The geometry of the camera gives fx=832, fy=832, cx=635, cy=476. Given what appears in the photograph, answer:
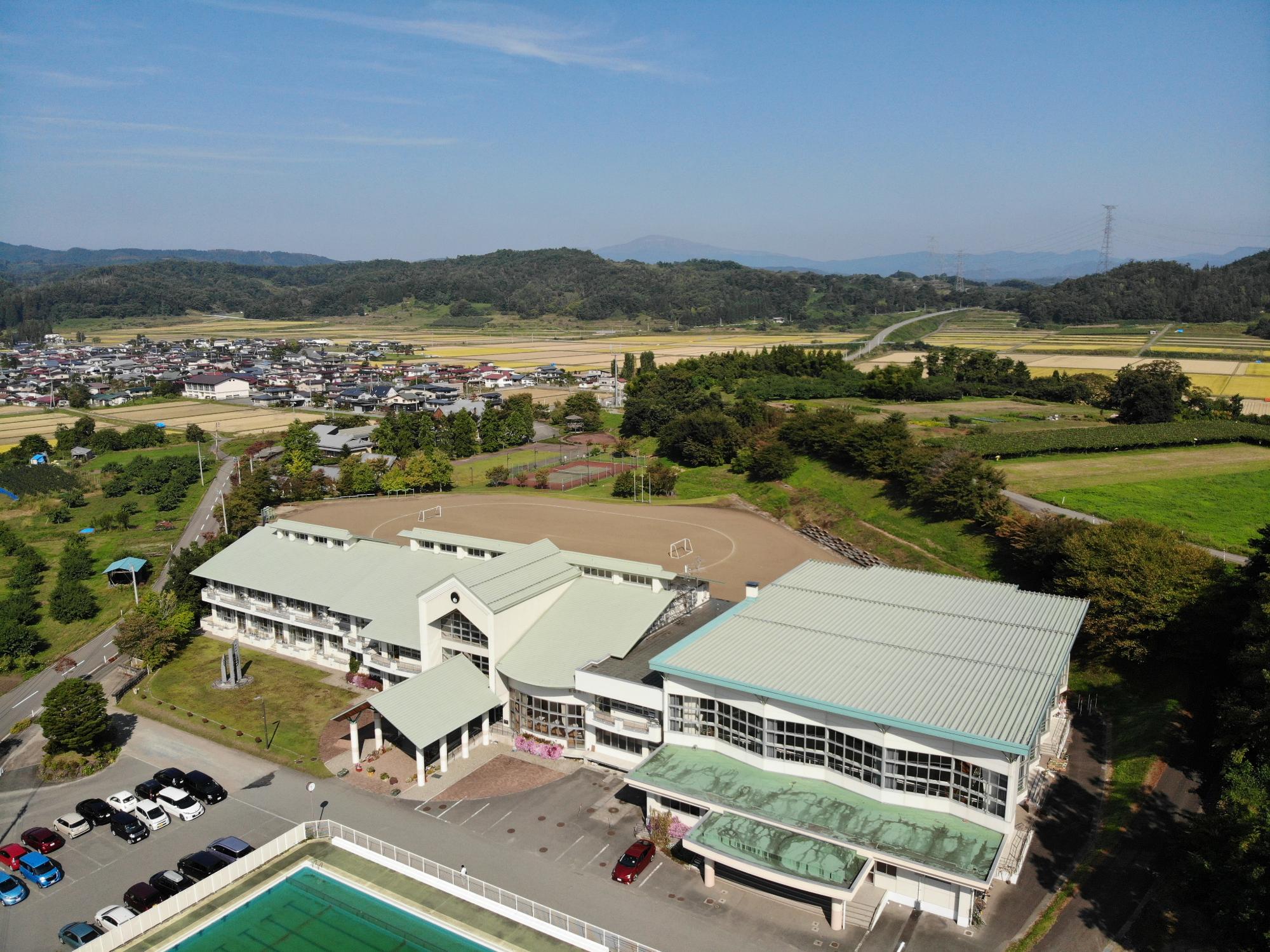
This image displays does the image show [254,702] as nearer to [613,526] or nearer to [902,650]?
[902,650]

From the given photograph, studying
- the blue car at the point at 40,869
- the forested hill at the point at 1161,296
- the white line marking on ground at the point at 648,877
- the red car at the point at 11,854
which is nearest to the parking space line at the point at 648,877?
the white line marking on ground at the point at 648,877

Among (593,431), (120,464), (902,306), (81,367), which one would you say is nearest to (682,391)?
(593,431)

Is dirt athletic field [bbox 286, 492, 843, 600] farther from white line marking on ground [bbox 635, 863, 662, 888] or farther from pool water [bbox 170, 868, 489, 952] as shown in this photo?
pool water [bbox 170, 868, 489, 952]

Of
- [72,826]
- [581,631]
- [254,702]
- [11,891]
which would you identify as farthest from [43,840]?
[581,631]

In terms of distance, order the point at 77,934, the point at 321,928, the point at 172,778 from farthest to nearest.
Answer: the point at 172,778 < the point at 77,934 < the point at 321,928

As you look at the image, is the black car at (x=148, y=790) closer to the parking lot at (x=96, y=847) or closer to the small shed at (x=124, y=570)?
the parking lot at (x=96, y=847)
